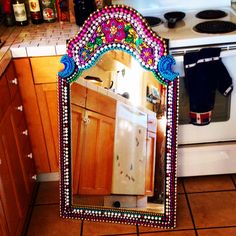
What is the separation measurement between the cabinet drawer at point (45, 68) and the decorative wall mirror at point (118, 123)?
0.46ft

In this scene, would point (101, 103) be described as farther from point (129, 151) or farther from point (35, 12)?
point (35, 12)

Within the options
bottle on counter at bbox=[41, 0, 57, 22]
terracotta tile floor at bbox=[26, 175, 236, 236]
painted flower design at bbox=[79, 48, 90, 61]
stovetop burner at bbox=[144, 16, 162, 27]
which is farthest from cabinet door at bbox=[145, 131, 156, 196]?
bottle on counter at bbox=[41, 0, 57, 22]

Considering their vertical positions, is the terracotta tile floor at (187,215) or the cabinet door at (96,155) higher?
the cabinet door at (96,155)

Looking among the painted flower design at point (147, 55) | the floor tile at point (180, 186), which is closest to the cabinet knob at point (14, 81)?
the painted flower design at point (147, 55)

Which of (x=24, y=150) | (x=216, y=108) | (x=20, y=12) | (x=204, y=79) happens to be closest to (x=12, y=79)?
(x=24, y=150)

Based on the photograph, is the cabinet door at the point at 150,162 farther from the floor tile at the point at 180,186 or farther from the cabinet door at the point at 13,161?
the cabinet door at the point at 13,161

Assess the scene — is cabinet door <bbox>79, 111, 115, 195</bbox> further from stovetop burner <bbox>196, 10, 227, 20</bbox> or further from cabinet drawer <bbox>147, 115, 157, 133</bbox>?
stovetop burner <bbox>196, 10, 227, 20</bbox>

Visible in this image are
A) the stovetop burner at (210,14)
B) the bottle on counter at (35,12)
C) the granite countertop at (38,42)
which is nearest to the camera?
the granite countertop at (38,42)

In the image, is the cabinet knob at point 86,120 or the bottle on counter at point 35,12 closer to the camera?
the cabinet knob at point 86,120

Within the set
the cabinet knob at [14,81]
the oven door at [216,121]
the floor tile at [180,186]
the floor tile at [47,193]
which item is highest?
the cabinet knob at [14,81]

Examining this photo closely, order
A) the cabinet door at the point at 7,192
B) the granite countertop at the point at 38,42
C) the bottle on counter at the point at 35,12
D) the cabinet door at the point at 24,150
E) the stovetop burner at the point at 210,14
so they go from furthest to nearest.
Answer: the bottle on counter at the point at 35,12 → the stovetop burner at the point at 210,14 → the cabinet door at the point at 24,150 → the granite countertop at the point at 38,42 → the cabinet door at the point at 7,192

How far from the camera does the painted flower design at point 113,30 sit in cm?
145

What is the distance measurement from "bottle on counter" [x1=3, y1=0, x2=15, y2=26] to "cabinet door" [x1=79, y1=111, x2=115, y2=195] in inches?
30.3

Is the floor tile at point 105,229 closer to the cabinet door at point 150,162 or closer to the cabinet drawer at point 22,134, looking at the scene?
the cabinet door at point 150,162
